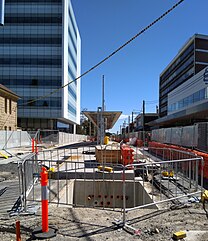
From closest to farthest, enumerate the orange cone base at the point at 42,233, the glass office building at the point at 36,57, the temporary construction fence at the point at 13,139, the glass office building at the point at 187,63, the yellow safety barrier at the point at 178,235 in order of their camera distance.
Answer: the yellow safety barrier at the point at 178,235 < the orange cone base at the point at 42,233 < the temporary construction fence at the point at 13,139 < the glass office building at the point at 36,57 < the glass office building at the point at 187,63

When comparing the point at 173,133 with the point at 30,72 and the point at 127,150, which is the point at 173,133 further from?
the point at 30,72

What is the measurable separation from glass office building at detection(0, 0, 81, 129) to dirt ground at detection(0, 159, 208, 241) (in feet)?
219

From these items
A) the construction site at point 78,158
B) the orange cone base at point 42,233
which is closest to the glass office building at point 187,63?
the construction site at point 78,158

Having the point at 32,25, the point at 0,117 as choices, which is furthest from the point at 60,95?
the point at 0,117

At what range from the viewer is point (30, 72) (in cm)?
7375

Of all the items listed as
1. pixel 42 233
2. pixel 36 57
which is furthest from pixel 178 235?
pixel 36 57

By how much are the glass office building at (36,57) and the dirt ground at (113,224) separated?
66.7 meters

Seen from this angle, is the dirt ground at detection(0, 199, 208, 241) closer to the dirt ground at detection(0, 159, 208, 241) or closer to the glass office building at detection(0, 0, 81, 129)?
the dirt ground at detection(0, 159, 208, 241)

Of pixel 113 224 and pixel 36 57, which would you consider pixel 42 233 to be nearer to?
pixel 113 224

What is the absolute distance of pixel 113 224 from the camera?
5.46 meters

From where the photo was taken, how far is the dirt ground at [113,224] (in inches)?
194

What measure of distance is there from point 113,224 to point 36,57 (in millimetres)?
73348

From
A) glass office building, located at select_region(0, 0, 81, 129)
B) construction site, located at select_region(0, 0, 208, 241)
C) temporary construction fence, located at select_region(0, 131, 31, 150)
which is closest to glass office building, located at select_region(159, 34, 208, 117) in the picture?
construction site, located at select_region(0, 0, 208, 241)

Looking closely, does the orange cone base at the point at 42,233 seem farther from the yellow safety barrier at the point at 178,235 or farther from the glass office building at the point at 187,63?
the glass office building at the point at 187,63
